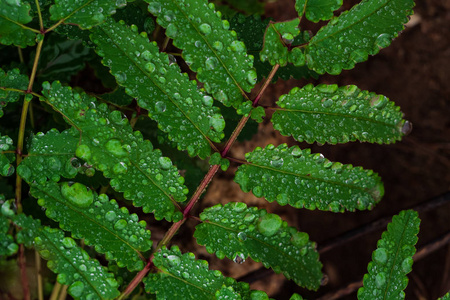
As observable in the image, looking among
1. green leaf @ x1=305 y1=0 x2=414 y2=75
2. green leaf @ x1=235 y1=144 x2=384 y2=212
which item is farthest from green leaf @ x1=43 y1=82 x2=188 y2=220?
green leaf @ x1=305 y1=0 x2=414 y2=75

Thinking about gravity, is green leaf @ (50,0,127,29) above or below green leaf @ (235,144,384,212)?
above

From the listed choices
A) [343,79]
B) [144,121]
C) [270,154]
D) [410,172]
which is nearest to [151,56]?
[270,154]

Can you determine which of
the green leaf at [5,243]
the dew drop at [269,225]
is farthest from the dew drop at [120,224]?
the dew drop at [269,225]

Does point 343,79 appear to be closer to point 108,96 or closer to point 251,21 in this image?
point 251,21

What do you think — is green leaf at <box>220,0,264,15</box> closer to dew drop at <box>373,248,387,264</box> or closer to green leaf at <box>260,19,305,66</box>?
green leaf at <box>260,19,305,66</box>

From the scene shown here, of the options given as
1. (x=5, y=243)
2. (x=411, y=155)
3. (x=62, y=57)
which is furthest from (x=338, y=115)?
(x=411, y=155)

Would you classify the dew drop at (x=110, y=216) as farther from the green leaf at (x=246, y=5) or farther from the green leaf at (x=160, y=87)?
the green leaf at (x=246, y=5)
